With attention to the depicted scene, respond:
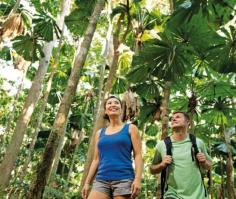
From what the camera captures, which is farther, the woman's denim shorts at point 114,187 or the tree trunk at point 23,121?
the tree trunk at point 23,121

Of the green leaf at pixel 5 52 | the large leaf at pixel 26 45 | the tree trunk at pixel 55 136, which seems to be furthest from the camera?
the green leaf at pixel 5 52

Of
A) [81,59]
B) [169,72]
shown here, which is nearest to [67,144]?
[169,72]

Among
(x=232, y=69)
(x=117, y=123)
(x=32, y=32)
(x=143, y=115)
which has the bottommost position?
(x=117, y=123)

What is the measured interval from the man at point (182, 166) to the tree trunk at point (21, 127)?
652cm

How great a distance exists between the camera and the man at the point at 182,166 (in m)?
3.50

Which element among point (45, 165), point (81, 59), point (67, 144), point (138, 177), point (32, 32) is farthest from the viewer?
point (67, 144)

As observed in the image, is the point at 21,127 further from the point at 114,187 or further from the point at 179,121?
the point at 114,187

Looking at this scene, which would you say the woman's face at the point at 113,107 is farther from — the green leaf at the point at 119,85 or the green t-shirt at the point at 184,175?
the green leaf at the point at 119,85

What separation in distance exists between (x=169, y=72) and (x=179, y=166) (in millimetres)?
4155

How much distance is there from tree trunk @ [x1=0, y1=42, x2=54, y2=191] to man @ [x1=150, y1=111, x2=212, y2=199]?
652 cm

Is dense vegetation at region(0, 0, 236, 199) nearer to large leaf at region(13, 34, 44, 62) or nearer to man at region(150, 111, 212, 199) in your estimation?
large leaf at region(13, 34, 44, 62)

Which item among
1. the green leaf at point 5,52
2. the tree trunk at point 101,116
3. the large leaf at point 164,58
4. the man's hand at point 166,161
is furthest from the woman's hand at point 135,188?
the green leaf at point 5,52

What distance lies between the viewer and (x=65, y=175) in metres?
19.2

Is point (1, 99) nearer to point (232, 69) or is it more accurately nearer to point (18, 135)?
point (18, 135)
